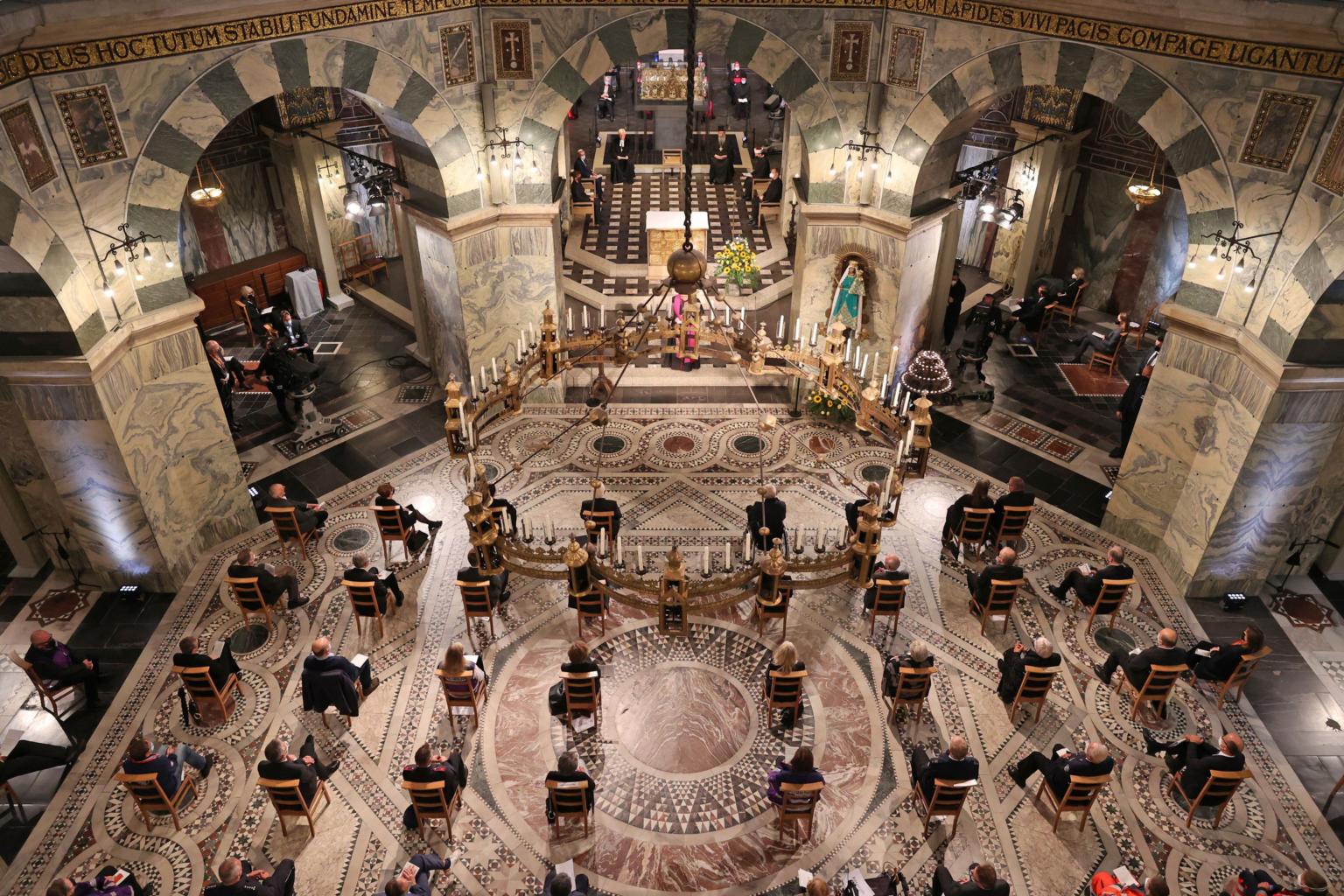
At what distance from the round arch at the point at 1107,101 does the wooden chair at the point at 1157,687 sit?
381cm

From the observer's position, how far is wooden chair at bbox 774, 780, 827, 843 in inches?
295

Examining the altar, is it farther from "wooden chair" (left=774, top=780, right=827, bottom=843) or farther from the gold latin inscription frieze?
"wooden chair" (left=774, top=780, right=827, bottom=843)

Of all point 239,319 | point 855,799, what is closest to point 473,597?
point 855,799

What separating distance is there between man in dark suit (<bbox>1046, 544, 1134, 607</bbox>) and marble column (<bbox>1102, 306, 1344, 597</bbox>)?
1.14 m

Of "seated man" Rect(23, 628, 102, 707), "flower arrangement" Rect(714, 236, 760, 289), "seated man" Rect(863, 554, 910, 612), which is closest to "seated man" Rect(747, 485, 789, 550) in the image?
"seated man" Rect(863, 554, 910, 612)

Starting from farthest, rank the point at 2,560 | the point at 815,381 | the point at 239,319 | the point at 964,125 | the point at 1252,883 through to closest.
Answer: the point at 239,319
the point at 964,125
the point at 2,560
the point at 815,381
the point at 1252,883

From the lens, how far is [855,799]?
827 centimetres

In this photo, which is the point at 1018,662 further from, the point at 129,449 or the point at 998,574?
the point at 129,449

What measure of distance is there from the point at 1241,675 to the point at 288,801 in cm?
880

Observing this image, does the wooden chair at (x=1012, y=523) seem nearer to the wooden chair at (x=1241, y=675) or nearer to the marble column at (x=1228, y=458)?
the marble column at (x=1228, y=458)

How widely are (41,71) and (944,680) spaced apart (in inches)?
400

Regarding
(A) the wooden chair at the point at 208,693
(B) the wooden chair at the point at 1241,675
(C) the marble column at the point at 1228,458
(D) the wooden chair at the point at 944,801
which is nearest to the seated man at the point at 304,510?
(A) the wooden chair at the point at 208,693

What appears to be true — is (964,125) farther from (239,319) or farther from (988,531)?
(239,319)

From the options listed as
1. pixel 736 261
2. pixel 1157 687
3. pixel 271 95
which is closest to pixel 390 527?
pixel 271 95
